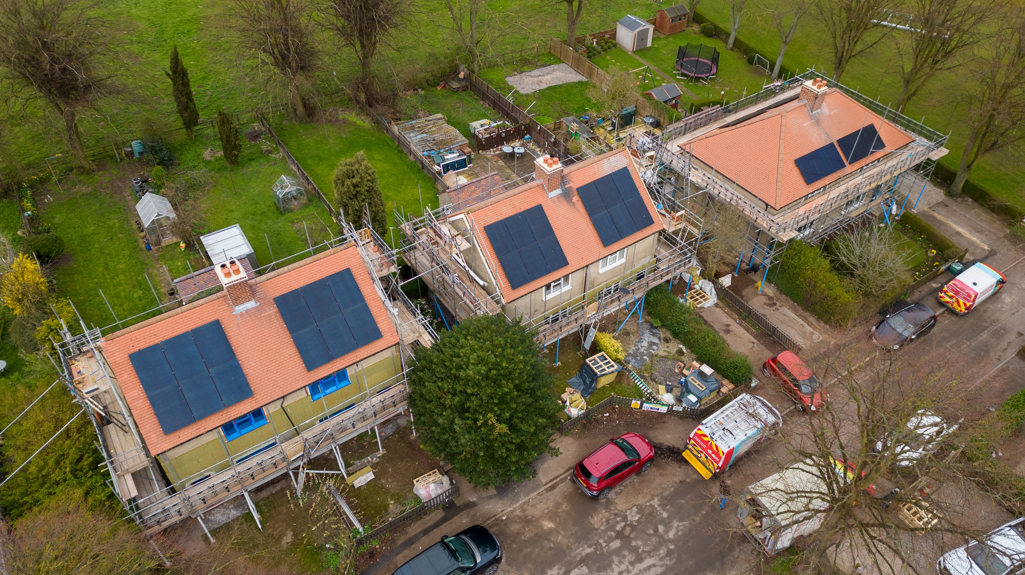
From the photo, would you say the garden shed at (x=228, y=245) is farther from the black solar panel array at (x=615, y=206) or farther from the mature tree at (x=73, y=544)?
the black solar panel array at (x=615, y=206)

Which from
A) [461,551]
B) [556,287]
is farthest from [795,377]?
[461,551]

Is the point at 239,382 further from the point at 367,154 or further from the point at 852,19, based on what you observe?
the point at 852,19

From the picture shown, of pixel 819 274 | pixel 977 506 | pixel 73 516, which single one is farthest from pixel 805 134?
pixel 73 516

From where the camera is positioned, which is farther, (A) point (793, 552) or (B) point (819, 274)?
(B) point (819, 274)

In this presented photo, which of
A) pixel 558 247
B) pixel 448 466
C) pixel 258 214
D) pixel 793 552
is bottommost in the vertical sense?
pixel 793 552

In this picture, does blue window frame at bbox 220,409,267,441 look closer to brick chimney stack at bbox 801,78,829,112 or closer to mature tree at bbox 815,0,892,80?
brick chimney stack at bbox 801,78,829,112

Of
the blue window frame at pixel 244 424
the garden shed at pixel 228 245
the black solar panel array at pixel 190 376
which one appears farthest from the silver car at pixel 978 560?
the garden shed at pixel 228 245

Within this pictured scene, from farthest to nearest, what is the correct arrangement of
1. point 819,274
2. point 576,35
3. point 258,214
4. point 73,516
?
point 576,35 → point 258,214 → point 819,274 → point 73,516

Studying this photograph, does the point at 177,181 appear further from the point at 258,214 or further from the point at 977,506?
the point at 977,506
